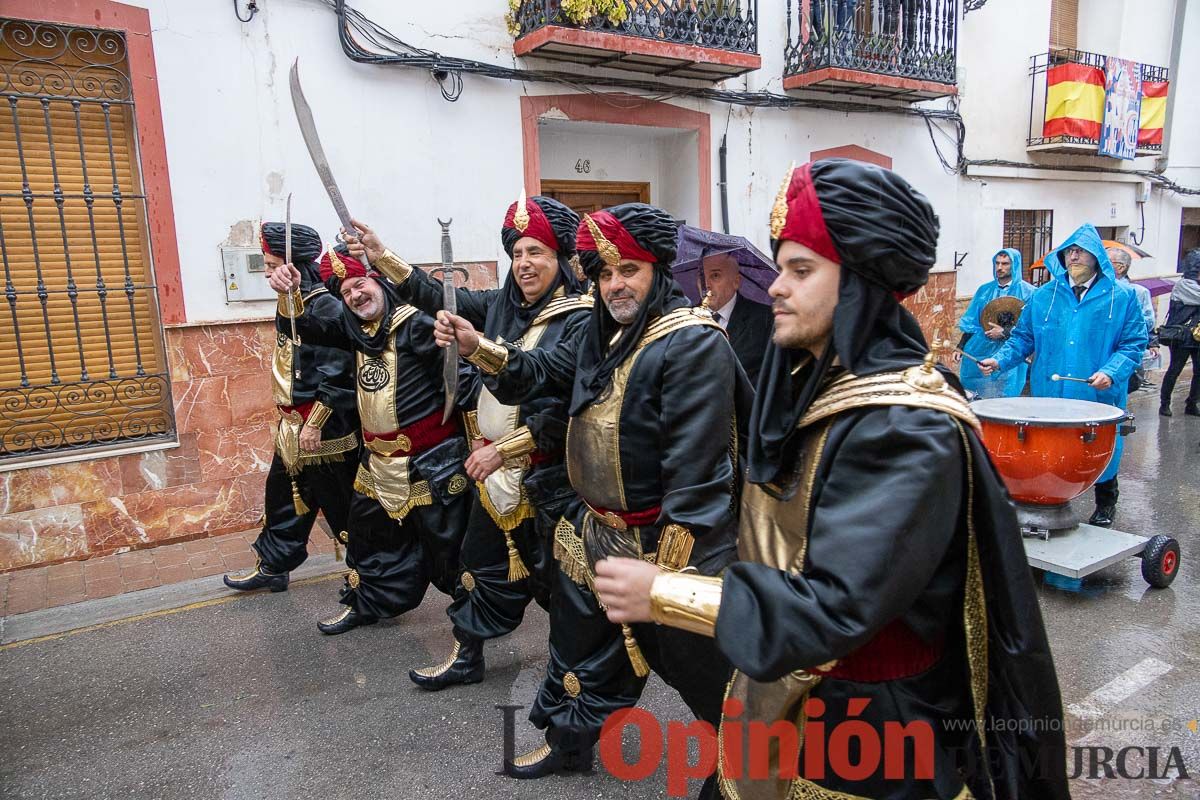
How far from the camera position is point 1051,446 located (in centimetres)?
459

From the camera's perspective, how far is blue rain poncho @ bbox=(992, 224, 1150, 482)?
5.50 metres

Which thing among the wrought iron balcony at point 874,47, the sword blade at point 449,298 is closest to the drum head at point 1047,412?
the sword blade at point 449,298

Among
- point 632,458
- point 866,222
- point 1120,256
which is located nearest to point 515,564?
point 632,458

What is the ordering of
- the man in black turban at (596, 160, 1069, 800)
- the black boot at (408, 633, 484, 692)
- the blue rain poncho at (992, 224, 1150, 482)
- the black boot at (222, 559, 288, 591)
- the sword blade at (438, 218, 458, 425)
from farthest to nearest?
the blue rain poncho at (992, 224, 1150, 482) < the black boot at (222, 559, 288, 591) < the black boot at (408, 633, 484, 692) < the sword blade at (438, 218, 458, 425) < the man in black turban at (596, 160, 1069, 800)

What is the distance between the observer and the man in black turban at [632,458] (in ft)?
8.13

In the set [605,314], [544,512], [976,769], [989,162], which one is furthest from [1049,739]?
[989,162]

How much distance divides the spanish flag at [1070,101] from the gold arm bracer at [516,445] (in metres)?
12.3

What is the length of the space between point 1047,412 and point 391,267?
3854mm

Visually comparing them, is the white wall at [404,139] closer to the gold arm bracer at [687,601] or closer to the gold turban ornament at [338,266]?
the gold turban ornament at [338,266]

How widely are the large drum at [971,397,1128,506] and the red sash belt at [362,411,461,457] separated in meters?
3.01

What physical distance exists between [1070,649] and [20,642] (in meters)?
5.72

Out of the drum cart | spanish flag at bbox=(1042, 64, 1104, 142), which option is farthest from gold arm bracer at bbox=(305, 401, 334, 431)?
spanish flag at bbox=(1042, 64, 1104, 142)

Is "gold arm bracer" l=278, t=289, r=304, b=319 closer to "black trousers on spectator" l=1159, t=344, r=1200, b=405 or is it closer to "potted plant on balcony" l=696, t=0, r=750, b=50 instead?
"potted plant on balcony" l=696, t=0, r=750, b=50

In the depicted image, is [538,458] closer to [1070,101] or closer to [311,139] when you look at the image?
[311,139]
